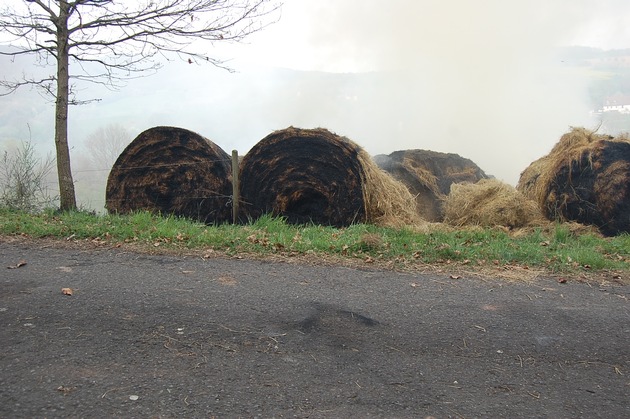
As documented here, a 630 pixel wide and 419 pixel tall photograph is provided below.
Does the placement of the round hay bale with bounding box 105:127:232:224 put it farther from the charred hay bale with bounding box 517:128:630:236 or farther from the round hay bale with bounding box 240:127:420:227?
the charred hay bale with bounding box 517:128:630:236

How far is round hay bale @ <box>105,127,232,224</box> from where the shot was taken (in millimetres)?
9375

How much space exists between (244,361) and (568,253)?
4792 millimetres

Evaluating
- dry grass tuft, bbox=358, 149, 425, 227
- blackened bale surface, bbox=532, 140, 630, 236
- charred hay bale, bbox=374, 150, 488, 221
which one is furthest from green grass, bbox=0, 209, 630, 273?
charred hay bale, bbox=374, 150, 488, 221

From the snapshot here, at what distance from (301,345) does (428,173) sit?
353 inches

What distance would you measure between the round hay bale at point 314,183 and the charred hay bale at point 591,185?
9.17 ft

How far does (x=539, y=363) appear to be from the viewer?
372cm

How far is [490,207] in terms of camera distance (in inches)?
382

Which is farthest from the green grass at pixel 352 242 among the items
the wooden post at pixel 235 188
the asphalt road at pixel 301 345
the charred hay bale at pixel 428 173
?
the charred hay bale at pixel 428 173

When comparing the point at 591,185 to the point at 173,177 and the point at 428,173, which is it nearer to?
the point at 428,173

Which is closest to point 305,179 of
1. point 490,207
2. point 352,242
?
point 352,242

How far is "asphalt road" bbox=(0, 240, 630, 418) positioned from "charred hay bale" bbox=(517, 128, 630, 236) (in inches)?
173

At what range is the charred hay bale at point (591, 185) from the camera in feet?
30.2

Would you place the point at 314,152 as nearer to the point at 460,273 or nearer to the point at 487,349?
the point at 460,273

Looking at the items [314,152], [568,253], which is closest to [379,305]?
[568,253]
